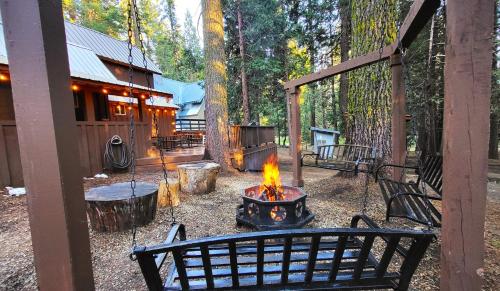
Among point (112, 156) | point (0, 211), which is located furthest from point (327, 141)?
point (0, 211)

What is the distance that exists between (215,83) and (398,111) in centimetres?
576

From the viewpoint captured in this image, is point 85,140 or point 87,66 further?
point 87,66

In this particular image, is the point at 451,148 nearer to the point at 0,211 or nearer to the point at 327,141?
the point at 0,211

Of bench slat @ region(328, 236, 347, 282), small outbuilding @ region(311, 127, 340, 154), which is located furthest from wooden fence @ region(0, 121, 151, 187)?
small outbuilding @ region(311, 127, 340, 154)

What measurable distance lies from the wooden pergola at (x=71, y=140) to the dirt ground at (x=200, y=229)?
0.93m

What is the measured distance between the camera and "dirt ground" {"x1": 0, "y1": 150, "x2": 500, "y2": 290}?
7.67ft

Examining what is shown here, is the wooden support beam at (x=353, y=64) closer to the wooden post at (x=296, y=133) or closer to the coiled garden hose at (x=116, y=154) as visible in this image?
the wooden post at (x=296, y=133)

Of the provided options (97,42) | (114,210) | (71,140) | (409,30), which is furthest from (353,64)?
(97,42)

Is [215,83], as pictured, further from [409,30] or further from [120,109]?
[120,109]

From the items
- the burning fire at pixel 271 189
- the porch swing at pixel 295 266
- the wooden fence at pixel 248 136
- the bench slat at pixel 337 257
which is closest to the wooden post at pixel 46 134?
the porch swing at pixel 295 266

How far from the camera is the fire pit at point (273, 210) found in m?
3.15

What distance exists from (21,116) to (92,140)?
24.8ft

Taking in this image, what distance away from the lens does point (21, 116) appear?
128 cm

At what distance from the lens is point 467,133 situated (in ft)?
4.87
